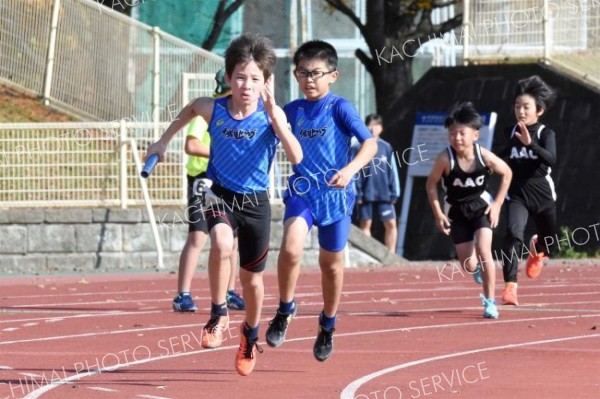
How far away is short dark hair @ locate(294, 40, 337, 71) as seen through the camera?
9.40 metres

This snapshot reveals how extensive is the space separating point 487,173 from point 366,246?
7.34 metres

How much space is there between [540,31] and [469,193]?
10767 millimetres

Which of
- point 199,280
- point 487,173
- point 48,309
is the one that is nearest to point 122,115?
point 199,280

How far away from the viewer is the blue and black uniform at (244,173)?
29.8 feet

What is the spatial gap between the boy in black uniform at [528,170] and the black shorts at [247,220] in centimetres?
466

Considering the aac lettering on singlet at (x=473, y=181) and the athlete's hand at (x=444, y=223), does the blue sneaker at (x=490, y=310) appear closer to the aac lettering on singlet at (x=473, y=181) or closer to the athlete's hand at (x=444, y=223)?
the athlete's hand at (x=444, y=223)

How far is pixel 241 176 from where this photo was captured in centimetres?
910

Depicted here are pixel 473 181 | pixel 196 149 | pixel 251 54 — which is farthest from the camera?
pixel 473 181

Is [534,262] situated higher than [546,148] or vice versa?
[546,148]

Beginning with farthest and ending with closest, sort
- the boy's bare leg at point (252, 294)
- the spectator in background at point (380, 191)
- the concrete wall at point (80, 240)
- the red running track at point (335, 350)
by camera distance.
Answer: the spectator in background at point (380, 191)
the concrete wall at point (80, 240)
the boy's bare leg at point (252, 294)
the red running track at point (335, 350)

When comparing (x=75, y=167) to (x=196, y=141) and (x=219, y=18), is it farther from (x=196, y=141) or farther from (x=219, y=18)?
(x=219, y=18)

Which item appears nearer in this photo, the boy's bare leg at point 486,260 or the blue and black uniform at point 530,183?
the boy's bare leg at point 486,260

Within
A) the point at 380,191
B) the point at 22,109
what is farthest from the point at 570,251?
the point at 22,109

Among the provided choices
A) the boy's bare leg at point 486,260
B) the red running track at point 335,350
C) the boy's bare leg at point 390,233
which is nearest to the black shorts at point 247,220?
the red running track at point 335,350
